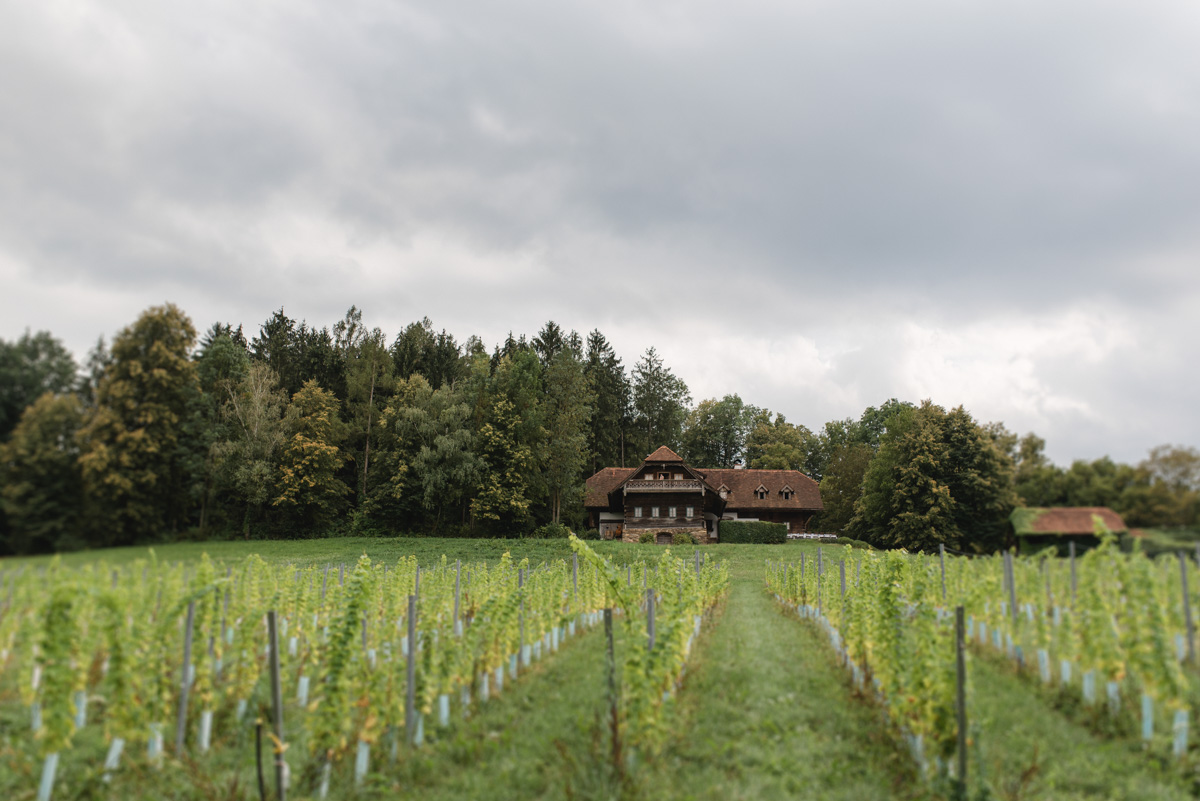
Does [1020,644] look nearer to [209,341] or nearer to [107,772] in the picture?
[107,772]

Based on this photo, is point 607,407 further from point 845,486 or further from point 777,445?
point 845,486

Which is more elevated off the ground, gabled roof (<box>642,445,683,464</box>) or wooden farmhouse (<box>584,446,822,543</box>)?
gabled roof (<box>642,445,683,464</box>)

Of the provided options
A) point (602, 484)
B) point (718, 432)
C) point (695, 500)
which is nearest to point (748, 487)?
point (695, 500)

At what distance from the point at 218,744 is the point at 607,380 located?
157ft

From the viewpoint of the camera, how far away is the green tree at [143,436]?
597 centimetres

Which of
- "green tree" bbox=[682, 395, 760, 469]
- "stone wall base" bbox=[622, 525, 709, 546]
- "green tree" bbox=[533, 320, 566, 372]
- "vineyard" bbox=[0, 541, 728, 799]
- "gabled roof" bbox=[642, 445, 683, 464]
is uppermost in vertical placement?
"green tree" bbox=[533, 320, 566, 372]

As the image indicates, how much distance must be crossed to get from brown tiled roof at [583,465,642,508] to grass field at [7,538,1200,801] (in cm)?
3167

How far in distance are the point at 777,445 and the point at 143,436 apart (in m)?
47.8

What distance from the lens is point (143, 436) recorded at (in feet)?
20.7

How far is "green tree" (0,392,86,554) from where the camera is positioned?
555cm

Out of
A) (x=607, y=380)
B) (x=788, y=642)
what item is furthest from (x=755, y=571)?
(x=607, y=380)

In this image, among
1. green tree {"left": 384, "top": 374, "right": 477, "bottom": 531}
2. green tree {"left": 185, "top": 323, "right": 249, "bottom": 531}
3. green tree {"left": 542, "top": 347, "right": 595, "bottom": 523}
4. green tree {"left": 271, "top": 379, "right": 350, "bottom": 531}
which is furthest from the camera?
green tree {"left": 542, "top": 347, "right": 595, "bottom": 523}

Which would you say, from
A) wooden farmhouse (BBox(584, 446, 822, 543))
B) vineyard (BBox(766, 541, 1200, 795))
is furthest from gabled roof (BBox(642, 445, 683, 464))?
vineyard (BBox(766, 541, 1200, 795))

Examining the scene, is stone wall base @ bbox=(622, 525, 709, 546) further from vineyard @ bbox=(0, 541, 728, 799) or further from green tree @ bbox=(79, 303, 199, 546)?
green tree @ bbox=(79, 303, 199, 546)
